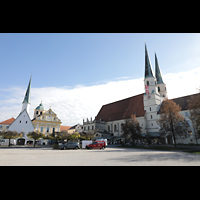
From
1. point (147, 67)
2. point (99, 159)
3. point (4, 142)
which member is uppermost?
point (147, 67)

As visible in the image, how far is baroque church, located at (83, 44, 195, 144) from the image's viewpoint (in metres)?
43.5

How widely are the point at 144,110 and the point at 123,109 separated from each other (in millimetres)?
11125

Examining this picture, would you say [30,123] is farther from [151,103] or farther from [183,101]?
[183,101]

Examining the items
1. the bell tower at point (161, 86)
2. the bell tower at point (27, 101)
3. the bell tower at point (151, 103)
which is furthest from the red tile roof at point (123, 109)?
the bell tower at point (27, 101)

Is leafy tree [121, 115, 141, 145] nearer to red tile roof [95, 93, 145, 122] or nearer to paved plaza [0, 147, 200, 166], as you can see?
red tile roof [95, 93, 145, 122]

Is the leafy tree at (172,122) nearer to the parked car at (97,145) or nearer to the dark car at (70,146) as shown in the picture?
the parked car at (97,145)

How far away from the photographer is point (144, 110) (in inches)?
1918

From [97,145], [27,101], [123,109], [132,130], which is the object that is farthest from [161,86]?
[27,101]

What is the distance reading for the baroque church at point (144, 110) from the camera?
43.5 metres
